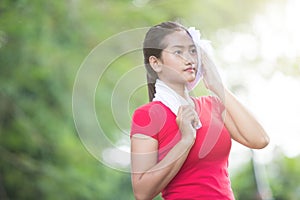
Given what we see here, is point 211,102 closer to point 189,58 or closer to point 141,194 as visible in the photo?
point 189,58

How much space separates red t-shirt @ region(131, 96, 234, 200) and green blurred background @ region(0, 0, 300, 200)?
251 cm

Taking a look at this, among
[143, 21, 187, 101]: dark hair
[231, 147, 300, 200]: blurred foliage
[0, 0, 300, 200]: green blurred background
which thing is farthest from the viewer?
[231, 147, 300, 200]: blurred foliage

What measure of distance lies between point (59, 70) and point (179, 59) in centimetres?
413

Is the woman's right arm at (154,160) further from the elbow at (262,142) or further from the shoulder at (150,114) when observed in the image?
the elbow at (262,142)

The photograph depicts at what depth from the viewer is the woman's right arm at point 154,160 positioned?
1.64 m

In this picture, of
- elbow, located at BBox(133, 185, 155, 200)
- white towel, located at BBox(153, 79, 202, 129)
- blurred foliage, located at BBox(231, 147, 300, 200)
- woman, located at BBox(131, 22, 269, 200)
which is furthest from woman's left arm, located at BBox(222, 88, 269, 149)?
blurred foliage, located at BBox(231, 147, 300, 200)

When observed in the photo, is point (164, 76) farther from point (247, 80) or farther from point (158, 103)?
point (247, 80)

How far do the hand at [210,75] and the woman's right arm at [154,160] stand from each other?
0.10 m

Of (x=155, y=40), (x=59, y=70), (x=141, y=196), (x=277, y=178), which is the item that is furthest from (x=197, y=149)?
(x=277, y=178)

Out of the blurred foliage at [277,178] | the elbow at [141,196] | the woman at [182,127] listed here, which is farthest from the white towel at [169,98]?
the blurred foliage at [277,178]

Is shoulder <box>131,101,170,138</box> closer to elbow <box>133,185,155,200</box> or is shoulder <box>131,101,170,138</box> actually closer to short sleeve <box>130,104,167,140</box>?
short sleeve <box>130,104,167,140</box>

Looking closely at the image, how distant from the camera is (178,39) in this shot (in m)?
1.72

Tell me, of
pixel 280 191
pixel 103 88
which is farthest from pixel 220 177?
pixel 280 191

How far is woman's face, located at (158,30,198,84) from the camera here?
171 cm
